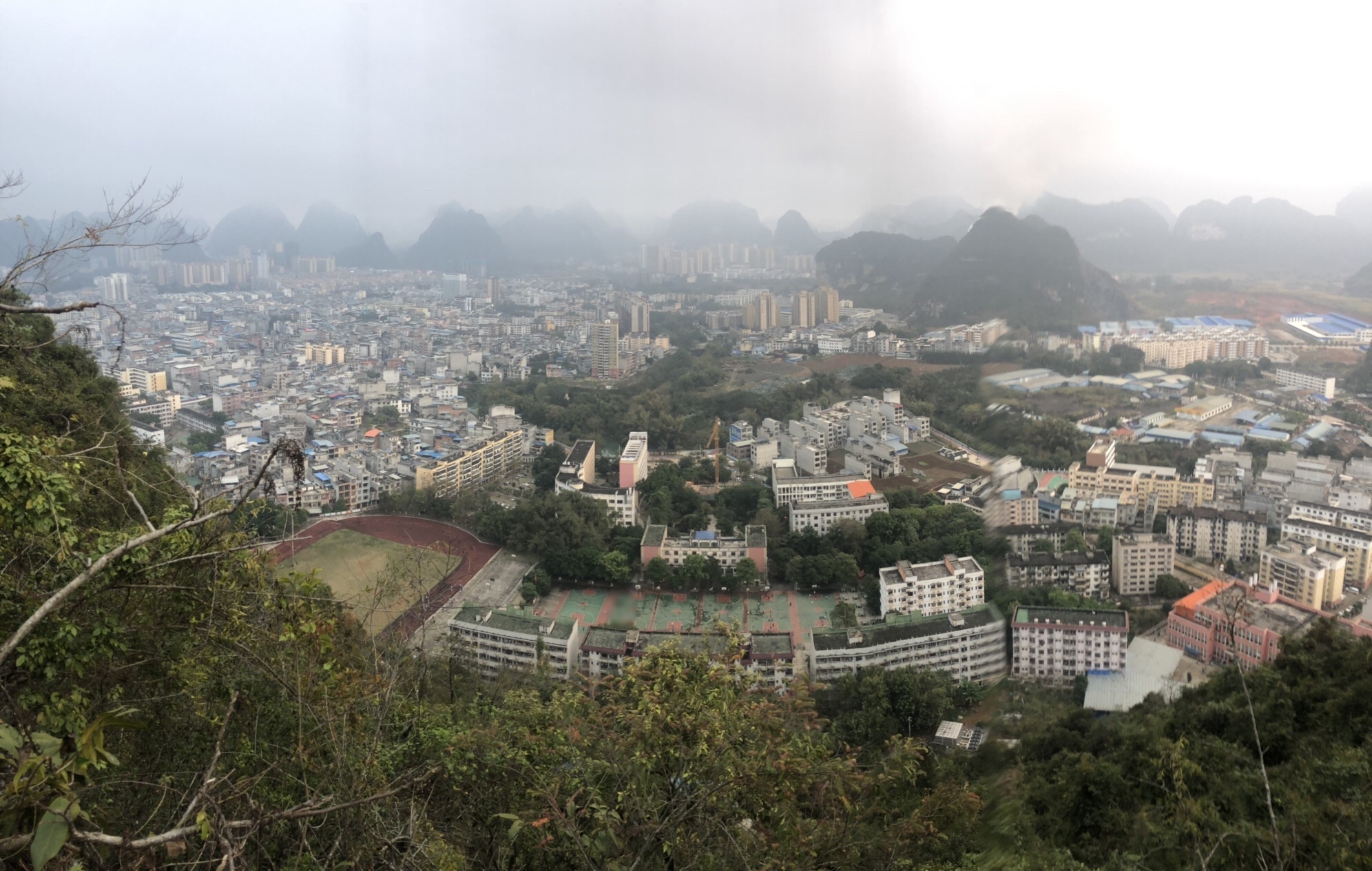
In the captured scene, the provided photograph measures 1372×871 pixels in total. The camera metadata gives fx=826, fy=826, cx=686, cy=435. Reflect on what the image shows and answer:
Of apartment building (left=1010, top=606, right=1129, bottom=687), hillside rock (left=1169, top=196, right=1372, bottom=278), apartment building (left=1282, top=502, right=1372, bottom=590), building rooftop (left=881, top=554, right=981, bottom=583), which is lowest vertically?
building rooftop (left=881, top=554, right=981, bottom=583)

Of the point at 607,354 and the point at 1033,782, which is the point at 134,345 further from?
the point at 1033,782

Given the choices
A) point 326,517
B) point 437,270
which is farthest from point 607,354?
point 437,270

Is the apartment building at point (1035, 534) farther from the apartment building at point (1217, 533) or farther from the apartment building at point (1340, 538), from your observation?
the apartment building at point (1340, 538)

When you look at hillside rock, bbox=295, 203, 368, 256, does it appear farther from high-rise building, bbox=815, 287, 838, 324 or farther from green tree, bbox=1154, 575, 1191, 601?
green tree, bbox=1154, 575, 1191, 601

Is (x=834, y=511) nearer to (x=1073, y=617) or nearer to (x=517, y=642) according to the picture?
(x=517, y=642)

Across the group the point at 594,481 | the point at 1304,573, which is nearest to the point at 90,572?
the point at 1304,573

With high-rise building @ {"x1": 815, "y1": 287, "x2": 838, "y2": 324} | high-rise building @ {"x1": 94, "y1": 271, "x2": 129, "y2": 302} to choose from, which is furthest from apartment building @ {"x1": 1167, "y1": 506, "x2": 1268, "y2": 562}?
high-rise building @ {"x1": 94, "y1": 271, "x2": 129, "y2": 302}

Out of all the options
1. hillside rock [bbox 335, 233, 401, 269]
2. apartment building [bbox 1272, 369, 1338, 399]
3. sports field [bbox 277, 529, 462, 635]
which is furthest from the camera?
hillside rock [bbox 335, 233, 401, 269]
